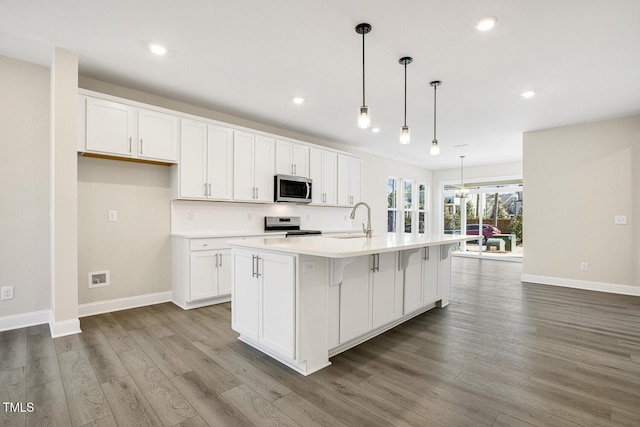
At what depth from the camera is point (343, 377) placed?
6.83ft

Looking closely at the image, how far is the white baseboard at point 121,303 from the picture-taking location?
11.0ft

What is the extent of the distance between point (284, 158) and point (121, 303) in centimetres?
Answer: 290

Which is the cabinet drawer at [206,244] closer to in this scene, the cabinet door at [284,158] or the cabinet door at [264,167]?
the cabinet door at [264,167]

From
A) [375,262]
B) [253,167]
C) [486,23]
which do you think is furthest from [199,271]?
[486,23]

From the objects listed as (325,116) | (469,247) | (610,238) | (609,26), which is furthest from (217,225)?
(469,247)

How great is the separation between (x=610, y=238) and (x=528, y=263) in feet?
3.76

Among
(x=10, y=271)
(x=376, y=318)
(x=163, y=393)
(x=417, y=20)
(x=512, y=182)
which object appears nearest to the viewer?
(x=163, y=393)

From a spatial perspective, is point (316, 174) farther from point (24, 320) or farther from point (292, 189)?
point (24, 320)

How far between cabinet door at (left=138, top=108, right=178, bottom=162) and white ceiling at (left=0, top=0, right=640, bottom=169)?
14.5 inches

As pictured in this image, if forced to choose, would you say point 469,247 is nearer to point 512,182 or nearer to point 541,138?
point 512,182

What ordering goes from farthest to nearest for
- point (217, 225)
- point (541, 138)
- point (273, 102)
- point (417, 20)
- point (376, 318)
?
1. point (541, 138)
2. point (217, 225)
3. point (273, 102)
4. point (376, 318)
5. point (417, 20)

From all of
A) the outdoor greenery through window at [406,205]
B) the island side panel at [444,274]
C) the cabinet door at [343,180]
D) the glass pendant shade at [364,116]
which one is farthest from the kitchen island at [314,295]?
the outdoor greenery through window at [406,205]

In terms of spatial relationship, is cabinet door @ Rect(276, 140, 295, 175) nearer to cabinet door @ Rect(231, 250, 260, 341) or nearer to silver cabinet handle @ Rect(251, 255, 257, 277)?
cabinet door @ Rect(231, 250, 260, 341)

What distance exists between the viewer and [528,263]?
211 inches
